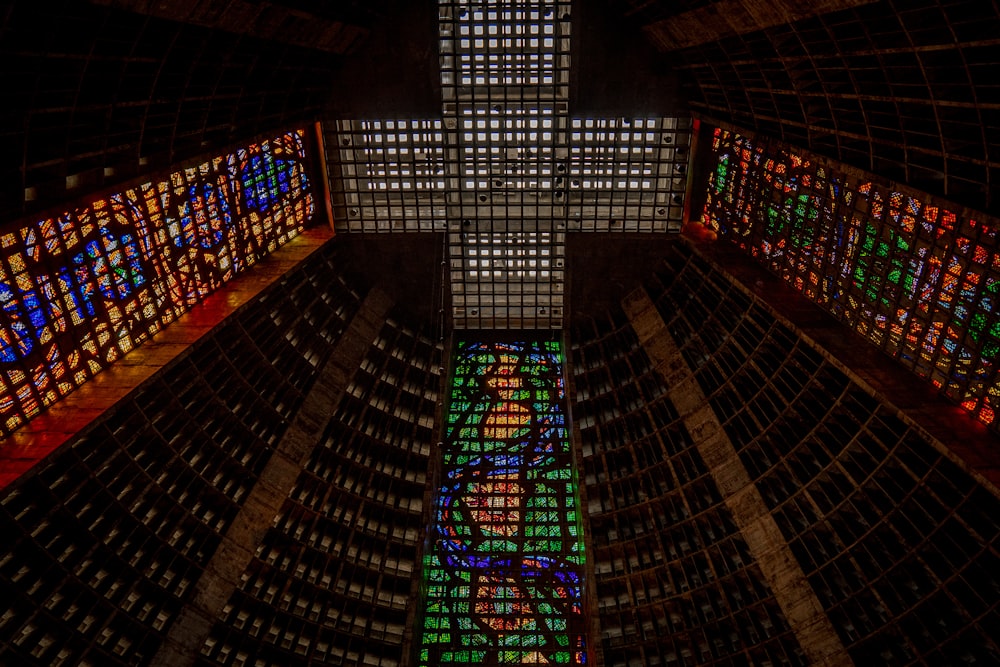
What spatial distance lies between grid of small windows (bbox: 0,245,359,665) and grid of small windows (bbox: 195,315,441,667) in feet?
7.13

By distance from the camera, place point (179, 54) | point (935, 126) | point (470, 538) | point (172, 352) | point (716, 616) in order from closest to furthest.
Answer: point (935, 126), point (179, 54), point (172, 352), point (716, 616), point (470, 538)

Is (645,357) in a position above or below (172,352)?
below

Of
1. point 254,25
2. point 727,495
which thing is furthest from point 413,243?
point 727,495

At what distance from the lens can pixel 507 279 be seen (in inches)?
1452

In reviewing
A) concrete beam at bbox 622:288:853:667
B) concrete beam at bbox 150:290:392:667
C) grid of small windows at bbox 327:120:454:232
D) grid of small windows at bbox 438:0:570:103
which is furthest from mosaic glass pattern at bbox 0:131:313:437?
concrete beam at bbox 622:288:853:667

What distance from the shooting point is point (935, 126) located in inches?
719

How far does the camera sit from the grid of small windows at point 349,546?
90.5 feet

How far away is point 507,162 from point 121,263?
55.0 feet

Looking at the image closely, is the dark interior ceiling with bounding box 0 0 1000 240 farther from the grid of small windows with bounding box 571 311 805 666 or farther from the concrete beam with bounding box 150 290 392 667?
the grid of small windows with bounding box 571 311 805 666

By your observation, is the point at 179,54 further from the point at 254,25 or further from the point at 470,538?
the point at 470,538

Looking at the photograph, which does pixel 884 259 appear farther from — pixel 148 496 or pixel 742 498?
pixel 148 496

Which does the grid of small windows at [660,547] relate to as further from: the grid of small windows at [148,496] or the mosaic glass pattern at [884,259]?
the grid of small windows at [148,496]

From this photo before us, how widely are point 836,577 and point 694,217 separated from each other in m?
16.5

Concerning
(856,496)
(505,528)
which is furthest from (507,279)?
(856,496)
